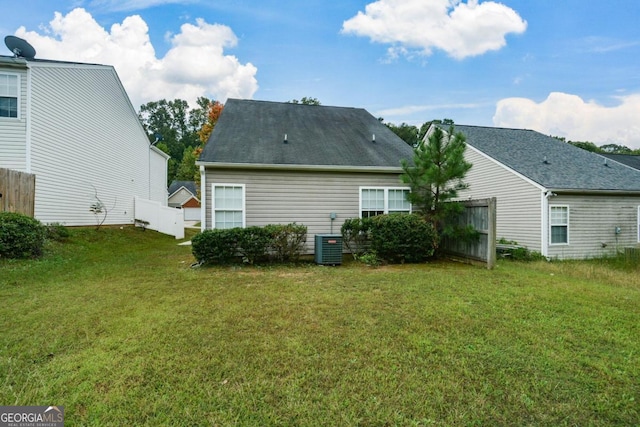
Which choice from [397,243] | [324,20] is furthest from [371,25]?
[397,243]

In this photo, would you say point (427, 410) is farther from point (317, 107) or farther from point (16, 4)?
point (16, 4)

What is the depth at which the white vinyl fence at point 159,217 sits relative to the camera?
51.2 ft

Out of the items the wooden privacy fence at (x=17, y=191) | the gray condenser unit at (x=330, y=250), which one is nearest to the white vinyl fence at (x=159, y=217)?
the wooden privacy fence at (x=17, y=191)

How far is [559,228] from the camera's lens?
10.9 metres

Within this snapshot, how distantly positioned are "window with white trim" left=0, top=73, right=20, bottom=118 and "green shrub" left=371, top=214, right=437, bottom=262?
12.2 m

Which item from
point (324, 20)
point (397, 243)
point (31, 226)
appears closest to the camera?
point (31, 226)

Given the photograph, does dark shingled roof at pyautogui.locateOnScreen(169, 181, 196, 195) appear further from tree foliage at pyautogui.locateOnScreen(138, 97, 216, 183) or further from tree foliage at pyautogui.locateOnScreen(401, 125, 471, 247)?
tree foliage at pyautogui.locateOnScreen(401, 125, 471, 247)

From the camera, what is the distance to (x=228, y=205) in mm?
8922

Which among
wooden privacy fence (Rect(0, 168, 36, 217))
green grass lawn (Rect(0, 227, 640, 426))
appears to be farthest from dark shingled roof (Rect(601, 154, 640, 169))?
wooden privacy fence (Rect(0, 168, 36, 217))

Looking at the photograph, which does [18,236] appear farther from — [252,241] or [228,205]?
[252,241]

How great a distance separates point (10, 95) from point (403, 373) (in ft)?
46.8

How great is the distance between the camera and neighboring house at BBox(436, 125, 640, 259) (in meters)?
10.8

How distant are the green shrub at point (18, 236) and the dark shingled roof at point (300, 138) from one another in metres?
4.54

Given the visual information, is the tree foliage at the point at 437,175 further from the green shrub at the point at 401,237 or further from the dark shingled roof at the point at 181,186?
the dark shingled roof at the point at 181,186
